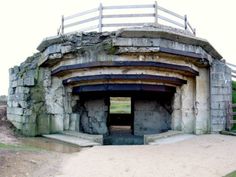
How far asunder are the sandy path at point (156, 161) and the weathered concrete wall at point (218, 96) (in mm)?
2391

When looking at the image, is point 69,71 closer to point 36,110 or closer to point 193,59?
point 36,110

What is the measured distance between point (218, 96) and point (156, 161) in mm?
5428

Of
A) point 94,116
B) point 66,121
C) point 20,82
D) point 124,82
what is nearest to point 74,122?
point 66,121

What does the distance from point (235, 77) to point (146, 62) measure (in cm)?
474

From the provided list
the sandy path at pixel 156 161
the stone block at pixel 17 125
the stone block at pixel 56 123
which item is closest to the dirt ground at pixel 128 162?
the sandy path at pixel 156 161

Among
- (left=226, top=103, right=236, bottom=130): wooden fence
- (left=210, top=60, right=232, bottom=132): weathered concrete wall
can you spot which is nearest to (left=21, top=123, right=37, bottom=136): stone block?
(left=210, top=60, right=232, bottom=132): weathered concrete wall

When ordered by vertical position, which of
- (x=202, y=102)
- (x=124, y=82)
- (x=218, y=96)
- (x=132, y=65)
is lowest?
(x=202, y=102)

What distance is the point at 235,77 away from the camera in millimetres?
11375

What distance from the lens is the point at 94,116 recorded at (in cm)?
1153

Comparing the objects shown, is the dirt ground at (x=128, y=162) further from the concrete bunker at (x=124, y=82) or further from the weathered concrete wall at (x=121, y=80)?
the weathered concrete wall at (x=121, y=80)

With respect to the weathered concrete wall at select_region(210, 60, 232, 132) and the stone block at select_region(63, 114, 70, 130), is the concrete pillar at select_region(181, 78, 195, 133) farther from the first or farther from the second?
the stone block at select_region(63, 114, 70, 130)

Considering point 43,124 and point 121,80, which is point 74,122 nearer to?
point 43,124

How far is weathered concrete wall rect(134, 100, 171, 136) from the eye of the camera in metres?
11.4

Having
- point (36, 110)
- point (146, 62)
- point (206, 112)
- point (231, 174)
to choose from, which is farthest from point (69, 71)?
point (231, 174)
